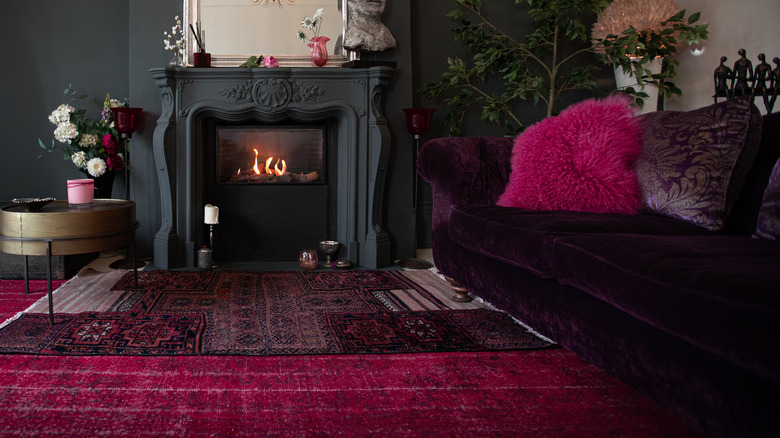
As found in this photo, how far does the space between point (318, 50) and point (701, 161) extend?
2.45 m

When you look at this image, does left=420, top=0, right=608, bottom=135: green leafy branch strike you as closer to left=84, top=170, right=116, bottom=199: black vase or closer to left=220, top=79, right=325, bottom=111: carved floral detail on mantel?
left=220, top=79, right=325, bottom=111: carved floral detail on mantel

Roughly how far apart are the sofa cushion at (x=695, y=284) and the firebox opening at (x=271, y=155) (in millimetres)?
2480

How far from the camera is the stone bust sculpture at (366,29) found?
363 centimetres

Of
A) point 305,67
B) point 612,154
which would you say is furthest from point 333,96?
point 612,154

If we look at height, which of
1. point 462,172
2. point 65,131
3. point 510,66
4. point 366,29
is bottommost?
point 462,172

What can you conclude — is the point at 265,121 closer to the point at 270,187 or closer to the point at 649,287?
the point at 270,187

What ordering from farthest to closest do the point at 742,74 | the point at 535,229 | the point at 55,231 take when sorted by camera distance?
the point at 742,74, the point at 55,231, the point at 535,229

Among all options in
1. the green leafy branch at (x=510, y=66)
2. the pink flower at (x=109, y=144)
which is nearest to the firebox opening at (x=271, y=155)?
the pink flower at (x=109, y=144)

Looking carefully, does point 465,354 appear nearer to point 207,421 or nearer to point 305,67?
point 207,421

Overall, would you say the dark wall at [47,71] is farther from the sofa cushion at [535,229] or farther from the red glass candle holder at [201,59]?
the sofa cushion at [535,229]

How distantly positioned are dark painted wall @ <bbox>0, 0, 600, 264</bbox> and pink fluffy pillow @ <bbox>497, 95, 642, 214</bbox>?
1580 mm

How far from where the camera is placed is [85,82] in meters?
3.95

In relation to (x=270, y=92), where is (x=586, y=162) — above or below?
below

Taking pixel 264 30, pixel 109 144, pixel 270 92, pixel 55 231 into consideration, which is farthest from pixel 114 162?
pixel 55 231
